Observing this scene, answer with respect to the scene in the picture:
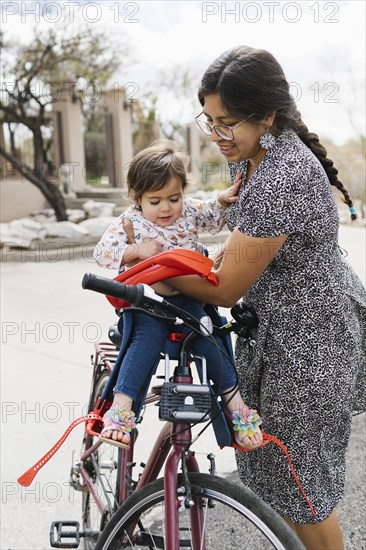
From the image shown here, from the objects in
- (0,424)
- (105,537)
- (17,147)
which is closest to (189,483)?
(105,537)

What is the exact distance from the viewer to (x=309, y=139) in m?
1.89

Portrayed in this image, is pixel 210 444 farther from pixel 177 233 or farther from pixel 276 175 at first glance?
pixel 276 175

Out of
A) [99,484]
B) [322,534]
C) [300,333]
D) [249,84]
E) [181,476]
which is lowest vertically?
[99,484]

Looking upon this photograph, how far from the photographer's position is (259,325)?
1895mm

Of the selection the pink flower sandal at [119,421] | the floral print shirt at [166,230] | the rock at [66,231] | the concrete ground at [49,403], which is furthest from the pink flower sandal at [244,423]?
the rock at [66,231]

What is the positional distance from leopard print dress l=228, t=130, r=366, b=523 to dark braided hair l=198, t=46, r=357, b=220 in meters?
0.09

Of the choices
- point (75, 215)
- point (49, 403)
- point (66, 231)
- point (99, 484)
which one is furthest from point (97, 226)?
point (99, 484)

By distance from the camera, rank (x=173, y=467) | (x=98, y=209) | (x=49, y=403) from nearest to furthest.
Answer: (x=173, y=467) < (x=49, y=403) < (x=98, y=209)

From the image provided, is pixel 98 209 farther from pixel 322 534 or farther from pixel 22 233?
pixel 322 534

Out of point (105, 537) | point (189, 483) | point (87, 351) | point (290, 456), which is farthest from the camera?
point (87, 351)

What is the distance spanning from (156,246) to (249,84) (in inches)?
20.2

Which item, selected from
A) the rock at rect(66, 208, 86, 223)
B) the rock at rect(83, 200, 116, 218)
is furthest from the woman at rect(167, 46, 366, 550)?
the rock at rect(83, 200, 116, 218)

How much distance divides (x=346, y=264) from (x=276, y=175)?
0.45 meters

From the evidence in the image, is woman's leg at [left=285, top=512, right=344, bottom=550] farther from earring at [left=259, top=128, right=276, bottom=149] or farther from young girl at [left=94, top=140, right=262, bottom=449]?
earring at [left=259, top=128, right=276, bottom=149]
